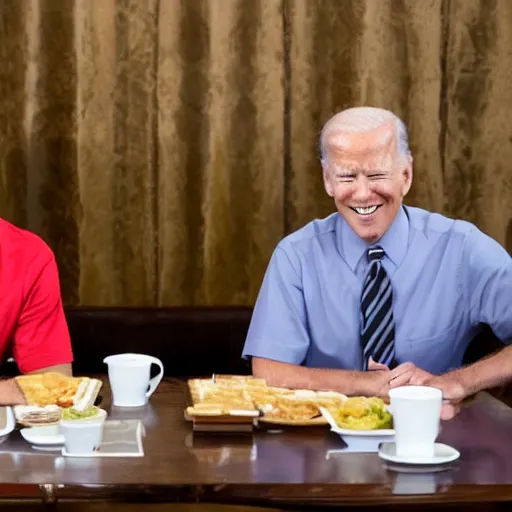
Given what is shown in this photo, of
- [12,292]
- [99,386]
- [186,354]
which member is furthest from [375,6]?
[99,386]

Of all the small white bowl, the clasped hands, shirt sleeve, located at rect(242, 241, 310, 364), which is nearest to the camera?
the small white bowl

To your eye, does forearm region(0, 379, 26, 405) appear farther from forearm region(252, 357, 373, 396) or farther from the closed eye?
the closed eye

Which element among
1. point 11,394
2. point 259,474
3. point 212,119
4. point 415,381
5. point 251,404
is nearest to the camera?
point 259,474

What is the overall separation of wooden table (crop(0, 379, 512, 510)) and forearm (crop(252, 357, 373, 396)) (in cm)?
37

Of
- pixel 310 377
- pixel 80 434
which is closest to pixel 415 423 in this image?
pixel 80 434

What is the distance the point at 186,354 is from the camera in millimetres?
2947

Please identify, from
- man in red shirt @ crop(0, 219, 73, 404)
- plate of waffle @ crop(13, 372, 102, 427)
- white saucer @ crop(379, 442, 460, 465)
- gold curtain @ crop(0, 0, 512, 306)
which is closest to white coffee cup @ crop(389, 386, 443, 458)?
white saucer @ crop(379, 442, 460, 465)

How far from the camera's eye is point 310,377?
7.16ft

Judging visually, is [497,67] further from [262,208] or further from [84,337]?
[84,337]

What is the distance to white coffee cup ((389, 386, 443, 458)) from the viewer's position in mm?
1565

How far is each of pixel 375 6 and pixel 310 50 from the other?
23 centimetres

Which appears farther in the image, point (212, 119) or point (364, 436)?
point (212, 119)

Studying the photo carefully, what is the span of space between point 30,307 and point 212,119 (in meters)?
0.99

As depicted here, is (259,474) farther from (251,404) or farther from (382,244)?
(382,244)
